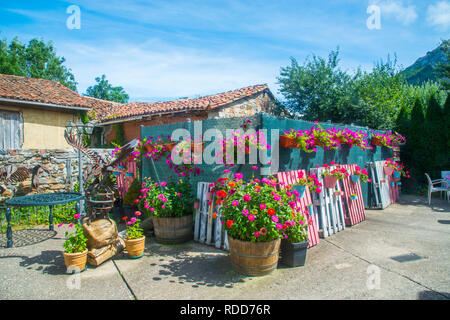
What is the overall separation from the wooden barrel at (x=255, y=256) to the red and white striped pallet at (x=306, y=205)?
1143mm

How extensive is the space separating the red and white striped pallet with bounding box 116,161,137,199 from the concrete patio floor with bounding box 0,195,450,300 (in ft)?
7.18

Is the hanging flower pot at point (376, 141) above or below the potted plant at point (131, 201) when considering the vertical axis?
above

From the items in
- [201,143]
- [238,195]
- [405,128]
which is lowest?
[238,195]

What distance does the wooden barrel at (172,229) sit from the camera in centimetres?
450

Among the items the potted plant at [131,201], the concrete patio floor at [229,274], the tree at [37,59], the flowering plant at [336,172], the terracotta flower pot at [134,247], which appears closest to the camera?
the concrete patio floor at [229,274]

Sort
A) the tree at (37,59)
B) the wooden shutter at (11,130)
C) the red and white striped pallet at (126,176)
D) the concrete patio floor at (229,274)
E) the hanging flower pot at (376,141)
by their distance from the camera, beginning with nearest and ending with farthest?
the concrete patio floor at (229,274)
the red and white striped pallet at (126,176)
the hanging flower pot at (376,141)
the wooden shutter at (11,130)
the tree at (37,59)

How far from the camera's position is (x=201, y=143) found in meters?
4.84

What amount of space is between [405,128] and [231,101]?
672 cm

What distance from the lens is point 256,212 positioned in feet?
10.8

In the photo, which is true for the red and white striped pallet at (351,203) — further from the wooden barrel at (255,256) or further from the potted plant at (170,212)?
the potted plant at (170,212)

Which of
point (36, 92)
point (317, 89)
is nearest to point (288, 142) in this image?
point (317, 89)

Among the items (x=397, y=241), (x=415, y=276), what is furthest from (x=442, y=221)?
(x=415, y=276)

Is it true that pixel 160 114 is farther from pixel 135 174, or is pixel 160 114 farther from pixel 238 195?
pixel 238 195

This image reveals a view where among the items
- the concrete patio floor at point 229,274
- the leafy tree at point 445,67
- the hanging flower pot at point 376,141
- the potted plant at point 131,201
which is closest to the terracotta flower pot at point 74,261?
the concrete patio floor at point 229,274
